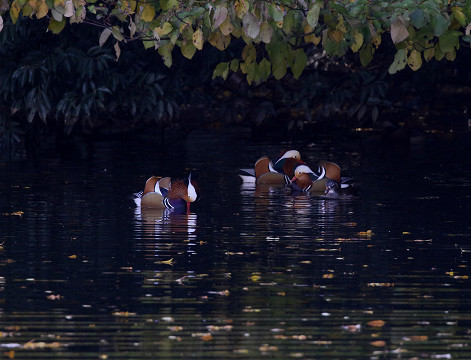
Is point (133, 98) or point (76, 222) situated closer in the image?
point (76, 222)

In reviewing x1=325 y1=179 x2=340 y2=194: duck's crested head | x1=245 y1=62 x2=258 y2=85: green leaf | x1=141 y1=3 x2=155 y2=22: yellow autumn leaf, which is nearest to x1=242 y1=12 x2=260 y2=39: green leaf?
x1=141 y1=3 x2=155 y2=22: yellow autumn leaf

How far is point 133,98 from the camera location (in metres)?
19.6

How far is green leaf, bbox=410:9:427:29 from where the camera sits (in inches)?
397

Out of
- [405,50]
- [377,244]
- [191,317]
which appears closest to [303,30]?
[405,50]

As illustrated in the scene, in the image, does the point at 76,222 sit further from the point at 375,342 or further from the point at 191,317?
the point at 375,342

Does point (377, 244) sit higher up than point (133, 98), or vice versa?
point (133, 98)

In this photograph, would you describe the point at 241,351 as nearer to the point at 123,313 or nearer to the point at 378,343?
the point at 378,343

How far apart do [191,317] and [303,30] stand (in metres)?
4.55

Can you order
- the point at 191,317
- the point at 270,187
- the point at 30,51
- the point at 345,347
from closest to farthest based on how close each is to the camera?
the point at 345,347 → the point at 191,317 → the point at 270,187 → the point at 30,51

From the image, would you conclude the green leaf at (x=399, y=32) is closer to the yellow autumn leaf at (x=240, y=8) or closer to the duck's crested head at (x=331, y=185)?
the yellow autumn leaf at (x=240, y=8)

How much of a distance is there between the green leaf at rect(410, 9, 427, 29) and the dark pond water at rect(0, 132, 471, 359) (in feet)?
6.57

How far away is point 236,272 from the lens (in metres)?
9.55

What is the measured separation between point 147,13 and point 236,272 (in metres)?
2.93

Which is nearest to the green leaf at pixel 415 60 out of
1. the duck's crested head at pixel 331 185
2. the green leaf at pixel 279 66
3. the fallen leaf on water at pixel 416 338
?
the green leaf at pixel 279 66
